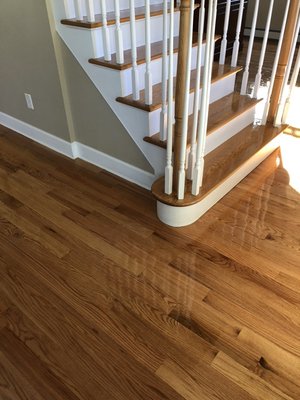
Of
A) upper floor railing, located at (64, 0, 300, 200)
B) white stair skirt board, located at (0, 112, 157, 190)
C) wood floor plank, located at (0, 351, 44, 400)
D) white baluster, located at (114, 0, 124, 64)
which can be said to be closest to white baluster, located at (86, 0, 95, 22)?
Answer: upper floor railing, located at (64, 0, 300, 200)

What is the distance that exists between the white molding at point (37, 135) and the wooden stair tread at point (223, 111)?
0.84 meters

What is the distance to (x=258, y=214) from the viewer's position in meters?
1.93

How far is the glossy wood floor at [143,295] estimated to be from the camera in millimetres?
1194

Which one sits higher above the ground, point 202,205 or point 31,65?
point 31,65

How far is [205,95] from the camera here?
1435 mm

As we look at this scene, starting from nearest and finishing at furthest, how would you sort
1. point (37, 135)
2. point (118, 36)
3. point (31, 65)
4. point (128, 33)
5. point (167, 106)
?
point (167, 106)
point (118, 36)
point (128, 33)
point (31, 65)
point (37, 135)

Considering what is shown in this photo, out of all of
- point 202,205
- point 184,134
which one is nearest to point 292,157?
point 202,205

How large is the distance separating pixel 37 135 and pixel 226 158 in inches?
59.4

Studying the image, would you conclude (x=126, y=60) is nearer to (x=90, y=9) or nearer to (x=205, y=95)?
(x=90, y=9)

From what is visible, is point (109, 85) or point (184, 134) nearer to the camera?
point (184, 134)

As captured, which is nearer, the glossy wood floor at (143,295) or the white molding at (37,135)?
the glossy wood floor at (143,295)

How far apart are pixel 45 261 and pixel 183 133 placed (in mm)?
906

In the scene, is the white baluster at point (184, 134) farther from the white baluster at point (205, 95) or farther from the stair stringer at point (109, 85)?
the stair stringer at point (109, 85)

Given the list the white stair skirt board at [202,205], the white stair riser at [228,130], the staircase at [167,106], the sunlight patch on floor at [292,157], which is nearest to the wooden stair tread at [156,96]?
the staircase at [167,106]
